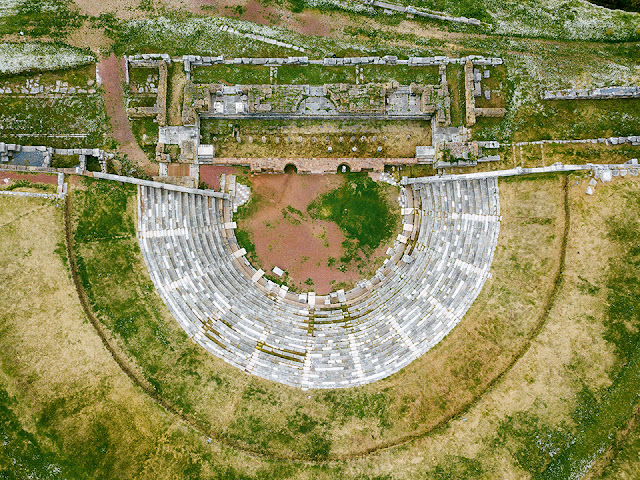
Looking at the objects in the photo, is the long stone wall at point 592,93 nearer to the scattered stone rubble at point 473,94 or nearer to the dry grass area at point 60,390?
the scattered stone rubble at point 473,94

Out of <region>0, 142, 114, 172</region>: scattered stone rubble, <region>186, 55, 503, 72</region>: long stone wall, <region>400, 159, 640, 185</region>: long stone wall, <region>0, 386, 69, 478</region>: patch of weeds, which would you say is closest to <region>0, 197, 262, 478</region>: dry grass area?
<region>0, 386, 69, 478</region>: patch of weeds

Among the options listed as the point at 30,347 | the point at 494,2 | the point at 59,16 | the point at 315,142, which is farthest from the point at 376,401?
the point at 59,16

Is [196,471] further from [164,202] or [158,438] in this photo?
[164,202]

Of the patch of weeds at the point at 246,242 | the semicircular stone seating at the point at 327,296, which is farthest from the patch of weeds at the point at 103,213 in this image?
the patch of weeds at the point at 246,242

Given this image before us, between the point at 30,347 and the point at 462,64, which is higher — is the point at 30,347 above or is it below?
below

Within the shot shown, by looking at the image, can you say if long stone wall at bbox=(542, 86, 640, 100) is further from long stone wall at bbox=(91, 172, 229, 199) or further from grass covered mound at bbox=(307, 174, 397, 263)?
long stone wall at bbox=(91, 172, 229, 199)

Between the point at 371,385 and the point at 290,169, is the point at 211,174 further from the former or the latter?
the point at 371,385
